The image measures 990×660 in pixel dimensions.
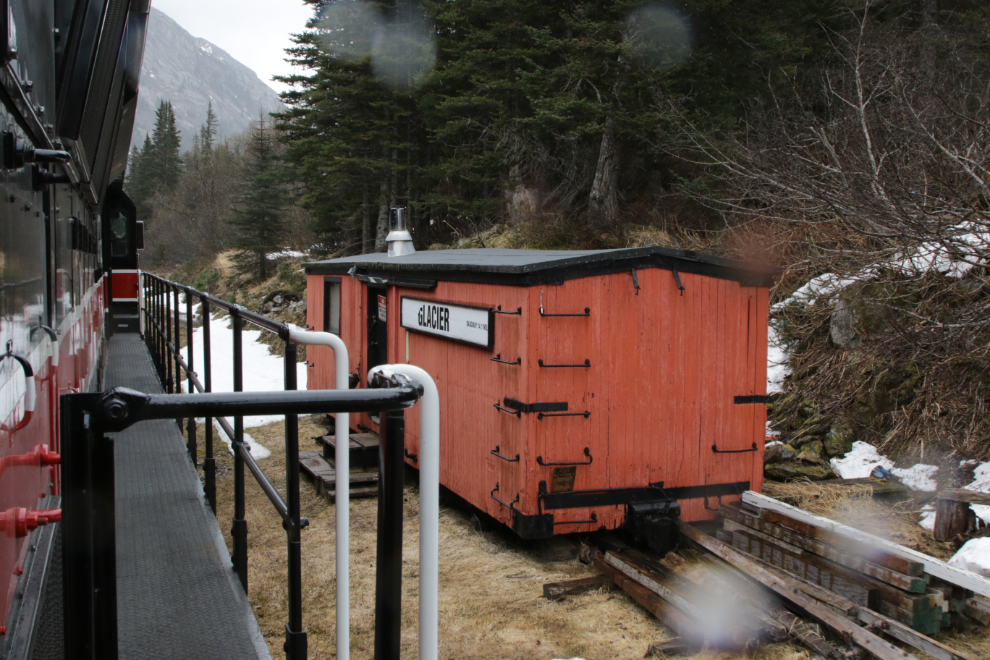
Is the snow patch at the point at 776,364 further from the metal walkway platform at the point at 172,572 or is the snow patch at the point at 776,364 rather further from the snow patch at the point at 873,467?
the metal walkway platform at the point at 172,572

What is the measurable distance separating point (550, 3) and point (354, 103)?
7196mm

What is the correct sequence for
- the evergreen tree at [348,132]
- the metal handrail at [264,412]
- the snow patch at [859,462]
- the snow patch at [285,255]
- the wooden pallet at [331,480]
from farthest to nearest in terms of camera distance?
1. the snow patch at [285,255]
2. the evergreen tree at [348,132]
3. the snow patch at [859,462]
4. the wooden pallet at [331,480]
5. the metal handrail at [264,412]

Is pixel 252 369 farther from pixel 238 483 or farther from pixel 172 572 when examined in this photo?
pixel 172 572

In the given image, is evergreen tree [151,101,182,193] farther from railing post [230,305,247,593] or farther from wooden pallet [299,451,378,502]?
railing post [230,305,247,593]

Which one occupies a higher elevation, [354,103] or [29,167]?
[354,103]

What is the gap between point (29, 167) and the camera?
7.44 ft

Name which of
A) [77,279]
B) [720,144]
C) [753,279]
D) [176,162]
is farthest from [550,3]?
[176,162]

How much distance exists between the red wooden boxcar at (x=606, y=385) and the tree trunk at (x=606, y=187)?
45.1 ft

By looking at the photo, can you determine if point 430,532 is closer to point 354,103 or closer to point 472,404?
point 472,404

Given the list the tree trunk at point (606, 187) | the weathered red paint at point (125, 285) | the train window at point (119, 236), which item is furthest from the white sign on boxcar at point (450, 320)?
the tree trunk at point (606, 187)

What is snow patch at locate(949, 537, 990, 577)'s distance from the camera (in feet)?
18.1

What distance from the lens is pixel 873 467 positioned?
28.0 feet

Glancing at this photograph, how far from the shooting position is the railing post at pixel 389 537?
4.76 ft

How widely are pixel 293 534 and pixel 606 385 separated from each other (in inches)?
176
